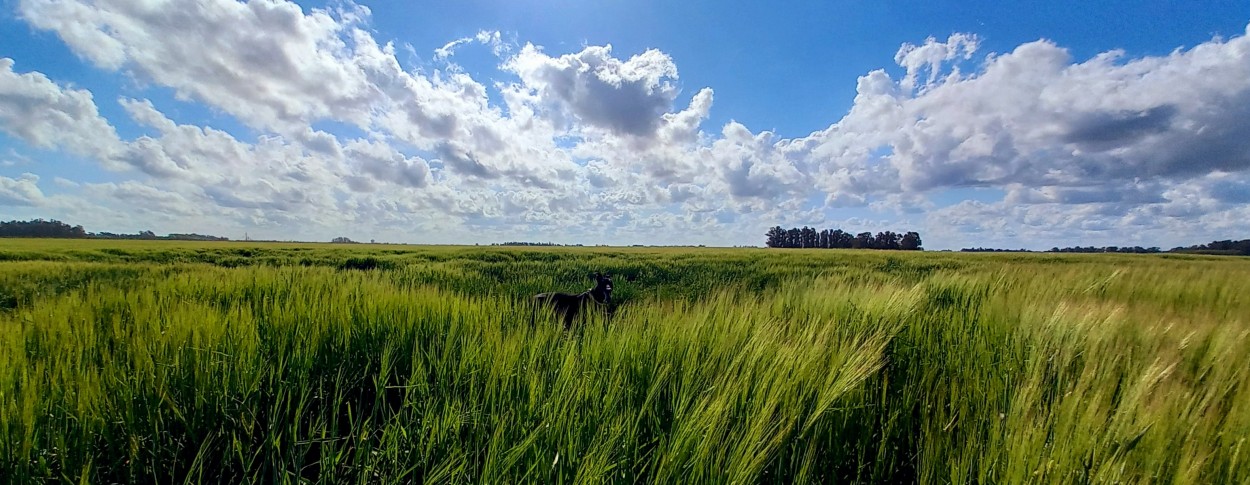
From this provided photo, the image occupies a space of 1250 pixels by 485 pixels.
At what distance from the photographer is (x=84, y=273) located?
9.63 m

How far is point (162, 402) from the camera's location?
1424 mm

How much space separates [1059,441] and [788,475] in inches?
30.3

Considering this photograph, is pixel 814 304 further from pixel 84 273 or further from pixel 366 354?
pixel 84 273

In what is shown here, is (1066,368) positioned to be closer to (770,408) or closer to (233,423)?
(770,408)

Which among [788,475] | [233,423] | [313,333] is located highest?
[313,333]

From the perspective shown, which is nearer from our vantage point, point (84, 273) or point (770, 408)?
point (770, 408)

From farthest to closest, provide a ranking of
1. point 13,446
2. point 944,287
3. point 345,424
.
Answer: point 944,287 → point 345,424 → point 13,446

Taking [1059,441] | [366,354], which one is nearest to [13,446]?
[366,354]

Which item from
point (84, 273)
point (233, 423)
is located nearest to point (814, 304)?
point (233, 423)

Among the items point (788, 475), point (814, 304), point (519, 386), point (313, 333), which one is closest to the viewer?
point (788, 475)

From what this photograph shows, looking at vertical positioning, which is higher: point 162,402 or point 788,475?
point 162,402

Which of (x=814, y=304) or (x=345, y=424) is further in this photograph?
(x=814, y=304)

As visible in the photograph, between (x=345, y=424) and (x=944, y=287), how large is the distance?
18.3ft

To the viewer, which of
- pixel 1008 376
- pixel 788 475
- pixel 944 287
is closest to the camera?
pixel 788 475
